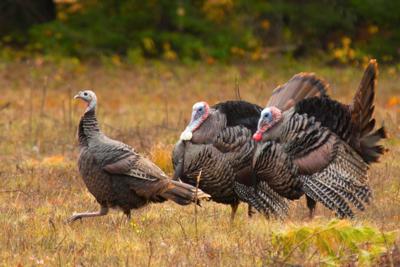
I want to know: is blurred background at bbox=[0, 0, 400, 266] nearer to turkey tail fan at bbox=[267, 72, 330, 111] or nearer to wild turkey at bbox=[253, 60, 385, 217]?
wild turkey at bbox=[253, 60, 385, 217]

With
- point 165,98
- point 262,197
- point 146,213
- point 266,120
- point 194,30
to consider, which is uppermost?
point 266,120

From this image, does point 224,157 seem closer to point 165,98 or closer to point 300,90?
point 300,90

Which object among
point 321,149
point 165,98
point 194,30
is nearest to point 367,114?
point 321,149

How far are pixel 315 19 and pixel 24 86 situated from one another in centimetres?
602

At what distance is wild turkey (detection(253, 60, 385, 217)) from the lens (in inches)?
290

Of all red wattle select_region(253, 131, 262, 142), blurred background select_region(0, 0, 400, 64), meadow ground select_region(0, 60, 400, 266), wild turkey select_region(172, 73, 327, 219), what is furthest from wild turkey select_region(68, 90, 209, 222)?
blurred background select_region(0, 0, 400, 64)

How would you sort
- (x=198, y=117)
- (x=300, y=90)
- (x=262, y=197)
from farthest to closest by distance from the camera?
(x=300, y=90), (x=198, y=117), (x=262, y=197)

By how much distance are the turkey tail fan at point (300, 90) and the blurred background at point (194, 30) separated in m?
10.8

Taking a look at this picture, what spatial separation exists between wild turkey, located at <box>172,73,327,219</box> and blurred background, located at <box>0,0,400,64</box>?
11.2 meters

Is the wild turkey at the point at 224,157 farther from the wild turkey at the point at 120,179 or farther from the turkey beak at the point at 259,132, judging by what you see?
the wild turkey at the point at 120,179

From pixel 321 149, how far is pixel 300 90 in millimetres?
845

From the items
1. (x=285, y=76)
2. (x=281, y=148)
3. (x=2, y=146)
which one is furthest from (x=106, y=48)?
(x=281, y=148)

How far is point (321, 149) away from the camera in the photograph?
7395 millimetres

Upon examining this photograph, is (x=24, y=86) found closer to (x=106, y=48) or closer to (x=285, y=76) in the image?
(x=106, y=48)
